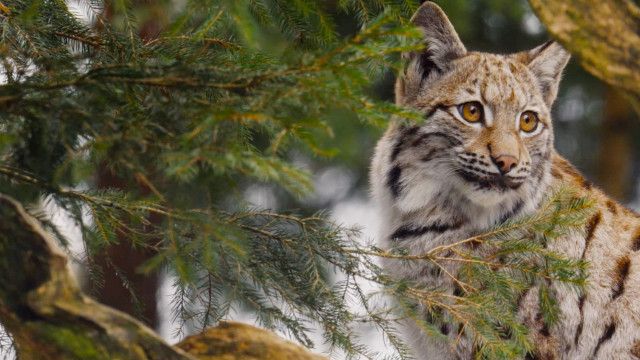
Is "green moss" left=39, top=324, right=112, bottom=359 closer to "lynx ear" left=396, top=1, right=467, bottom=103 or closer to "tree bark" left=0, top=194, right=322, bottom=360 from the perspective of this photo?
"tree bark" left=0, top=194, right=322, bottom=360

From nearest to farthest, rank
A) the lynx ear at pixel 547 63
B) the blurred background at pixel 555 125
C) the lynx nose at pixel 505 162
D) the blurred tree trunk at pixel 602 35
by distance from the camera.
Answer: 1. the blurred tree trunk at pixel 602 35
2. the lynx nose at pixel 505 162
3. the lynx ear at pixel 547 63
4. the blurred background at pixel 555 125

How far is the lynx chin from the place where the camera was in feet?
15.5

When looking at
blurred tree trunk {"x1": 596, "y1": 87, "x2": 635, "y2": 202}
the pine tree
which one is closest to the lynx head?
the pine tree

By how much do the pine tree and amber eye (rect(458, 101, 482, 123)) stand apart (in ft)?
1.92

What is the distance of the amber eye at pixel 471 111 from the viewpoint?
4879mm

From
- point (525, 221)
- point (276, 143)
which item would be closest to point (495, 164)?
point (525, 221)

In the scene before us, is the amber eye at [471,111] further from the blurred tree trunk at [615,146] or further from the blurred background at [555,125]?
the blurred tree trunk at [615,146]

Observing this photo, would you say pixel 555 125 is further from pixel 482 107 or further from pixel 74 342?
pixel 74 342

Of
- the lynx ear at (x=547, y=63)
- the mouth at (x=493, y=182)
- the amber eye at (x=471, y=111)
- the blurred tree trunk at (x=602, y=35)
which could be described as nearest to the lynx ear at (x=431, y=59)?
the amber eye at (x=471, y=111)

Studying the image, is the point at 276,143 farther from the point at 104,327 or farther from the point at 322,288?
the point at 322,288

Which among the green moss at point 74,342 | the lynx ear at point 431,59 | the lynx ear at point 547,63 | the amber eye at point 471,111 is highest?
the lynx ear at point 431,59

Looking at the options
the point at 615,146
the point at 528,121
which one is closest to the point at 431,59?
the point at 528,121

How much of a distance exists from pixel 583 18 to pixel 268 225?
1.49m

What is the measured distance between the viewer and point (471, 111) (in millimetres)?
4906
